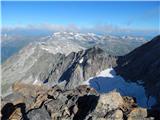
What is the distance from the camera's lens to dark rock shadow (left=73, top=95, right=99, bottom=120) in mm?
75188

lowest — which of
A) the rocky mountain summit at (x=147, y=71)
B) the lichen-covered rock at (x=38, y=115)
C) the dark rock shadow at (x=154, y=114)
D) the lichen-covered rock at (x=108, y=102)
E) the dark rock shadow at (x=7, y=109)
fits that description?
the rocky mountain summit at (x=147, y=71)

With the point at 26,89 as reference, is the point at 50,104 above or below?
above

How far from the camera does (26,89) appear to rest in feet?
422

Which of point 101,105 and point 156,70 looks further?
point 156,70

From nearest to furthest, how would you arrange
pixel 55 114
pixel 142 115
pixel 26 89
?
pixel 142 115 < pixel 55 114 < pixel 26 89

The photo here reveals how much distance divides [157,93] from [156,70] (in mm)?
24061

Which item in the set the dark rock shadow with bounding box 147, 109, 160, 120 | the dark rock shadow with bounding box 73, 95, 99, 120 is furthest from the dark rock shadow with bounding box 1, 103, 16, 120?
the dark rock shadow with bounding box 147, 109, 160, 120

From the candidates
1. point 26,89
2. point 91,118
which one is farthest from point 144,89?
point 91,118

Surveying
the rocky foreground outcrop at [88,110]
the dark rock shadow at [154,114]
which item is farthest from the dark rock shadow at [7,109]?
the dark rock shadow at [154,114]

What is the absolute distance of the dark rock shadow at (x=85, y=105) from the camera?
75188 mm

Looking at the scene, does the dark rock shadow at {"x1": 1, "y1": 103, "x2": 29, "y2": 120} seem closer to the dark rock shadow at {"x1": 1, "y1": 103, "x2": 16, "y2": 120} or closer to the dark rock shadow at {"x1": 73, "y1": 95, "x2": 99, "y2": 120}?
the dark rock shadow at {"x1": 1, "y1": 103, "x2": 16, "y2": 120}

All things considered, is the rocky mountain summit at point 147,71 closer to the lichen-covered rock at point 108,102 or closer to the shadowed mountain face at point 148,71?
the shadowed mountain face at point 148,71

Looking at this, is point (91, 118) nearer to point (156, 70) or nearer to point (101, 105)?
point (101, 105)

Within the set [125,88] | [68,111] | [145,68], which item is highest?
[68,111]
